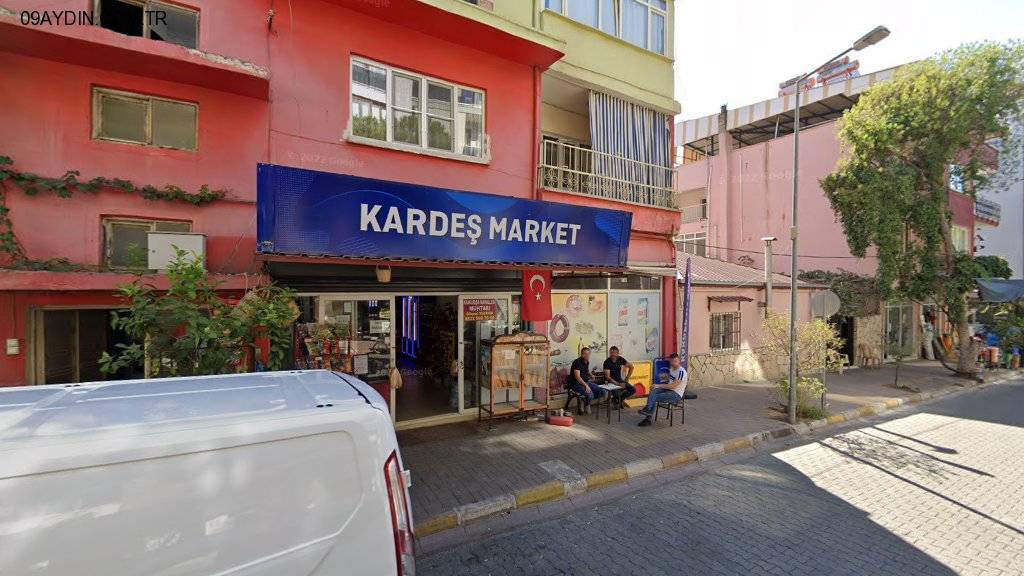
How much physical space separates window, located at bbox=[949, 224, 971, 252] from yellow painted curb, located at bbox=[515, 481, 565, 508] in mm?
25718

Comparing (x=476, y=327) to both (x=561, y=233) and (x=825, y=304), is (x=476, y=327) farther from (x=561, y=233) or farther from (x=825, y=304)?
(x=825, y=304)

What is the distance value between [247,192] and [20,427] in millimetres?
5019

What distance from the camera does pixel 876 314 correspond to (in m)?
16.4

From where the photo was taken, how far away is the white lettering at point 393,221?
5980mm

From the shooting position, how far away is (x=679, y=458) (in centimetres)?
673

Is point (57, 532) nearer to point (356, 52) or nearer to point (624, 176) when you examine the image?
point (356, 52)

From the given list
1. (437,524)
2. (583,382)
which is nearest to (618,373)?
(583,382)

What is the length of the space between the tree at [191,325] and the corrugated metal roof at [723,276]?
9.32m

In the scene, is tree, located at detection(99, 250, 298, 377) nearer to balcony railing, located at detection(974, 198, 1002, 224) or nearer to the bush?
the bush

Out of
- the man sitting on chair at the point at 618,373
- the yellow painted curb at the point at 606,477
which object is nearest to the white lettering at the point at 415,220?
the yellow painted curb at the point at 606,477

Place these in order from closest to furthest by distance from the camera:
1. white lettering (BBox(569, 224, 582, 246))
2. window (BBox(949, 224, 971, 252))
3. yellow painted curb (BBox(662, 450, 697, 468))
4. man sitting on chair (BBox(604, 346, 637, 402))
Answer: yellow painted curb (BBox(662, 450, 697, 468)), white lettering (BBox(569, 224, 582, 246)), man sitting on chair (BBox(604, 346, 637, 402)), window (BBox(949, 224, 971, 252))

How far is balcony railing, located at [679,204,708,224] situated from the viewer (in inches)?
891

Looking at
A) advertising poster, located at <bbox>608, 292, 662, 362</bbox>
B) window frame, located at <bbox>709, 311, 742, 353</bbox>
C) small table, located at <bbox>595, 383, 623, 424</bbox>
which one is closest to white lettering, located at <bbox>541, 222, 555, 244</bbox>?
small table, located at <bbox>595, 383, 623, 424</bbox>

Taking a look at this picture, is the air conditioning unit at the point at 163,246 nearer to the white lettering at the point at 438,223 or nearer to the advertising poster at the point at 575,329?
the white lettering at the point at 438,223
